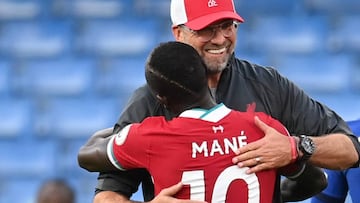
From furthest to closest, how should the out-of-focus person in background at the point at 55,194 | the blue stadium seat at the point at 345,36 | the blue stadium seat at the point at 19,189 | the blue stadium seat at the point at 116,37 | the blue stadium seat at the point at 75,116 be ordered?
1. the blue stadium seat at the point at 116,37
2. the blue stadium seat at the point at 345,36
3. the blue stadium seat at the point at 75,116
4. the blue stadium seat at the point at 19,189
5. the out-of-focus person in background at the point at 55,194

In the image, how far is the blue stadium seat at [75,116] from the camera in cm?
672

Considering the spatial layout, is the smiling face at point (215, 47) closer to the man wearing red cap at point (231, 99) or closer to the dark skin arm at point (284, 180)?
the man wearing red cap at point (231, 99)

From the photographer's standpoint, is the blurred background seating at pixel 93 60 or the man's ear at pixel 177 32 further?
the blurred background seating at pixel 93 60

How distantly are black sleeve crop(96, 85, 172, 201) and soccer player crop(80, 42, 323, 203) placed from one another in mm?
168

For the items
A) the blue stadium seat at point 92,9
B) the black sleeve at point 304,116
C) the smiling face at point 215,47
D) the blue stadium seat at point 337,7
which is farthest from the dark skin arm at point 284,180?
the blue stadium seat at point 92,9

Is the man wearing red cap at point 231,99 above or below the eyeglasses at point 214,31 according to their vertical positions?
below

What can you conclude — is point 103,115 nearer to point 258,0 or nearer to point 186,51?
point 258,0

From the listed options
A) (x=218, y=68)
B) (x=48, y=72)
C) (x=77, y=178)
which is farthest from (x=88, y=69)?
(x=218, y=68)

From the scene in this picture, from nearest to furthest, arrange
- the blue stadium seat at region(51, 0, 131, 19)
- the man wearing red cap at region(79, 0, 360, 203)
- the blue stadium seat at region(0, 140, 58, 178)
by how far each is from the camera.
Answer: the man wearing red cap at region(79, 0, 360, 203) → the blue stadium seat at region(0, 140, 58, 178) → the blue stadium seat at region(51, 0, 131, 19)

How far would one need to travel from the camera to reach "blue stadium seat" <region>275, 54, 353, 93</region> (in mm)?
6785

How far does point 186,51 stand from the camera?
2551mm

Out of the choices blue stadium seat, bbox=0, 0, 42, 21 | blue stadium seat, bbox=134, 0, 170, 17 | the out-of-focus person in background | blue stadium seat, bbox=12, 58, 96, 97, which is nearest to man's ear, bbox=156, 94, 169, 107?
the out-of-focus person in background

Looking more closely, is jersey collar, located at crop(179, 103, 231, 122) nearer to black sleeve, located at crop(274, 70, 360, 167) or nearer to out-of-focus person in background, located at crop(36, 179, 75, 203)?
black sleeve, located at crop(274, 70, 360, 167)

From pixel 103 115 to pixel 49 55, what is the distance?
906mm
